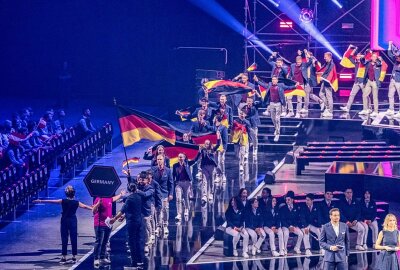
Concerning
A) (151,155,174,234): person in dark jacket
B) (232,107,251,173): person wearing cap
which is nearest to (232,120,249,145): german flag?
(232,107,251,173): person wearing cap

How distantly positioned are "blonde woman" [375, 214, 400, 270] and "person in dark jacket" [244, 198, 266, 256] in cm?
388

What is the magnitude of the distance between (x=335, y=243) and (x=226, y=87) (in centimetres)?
1385

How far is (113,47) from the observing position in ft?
144

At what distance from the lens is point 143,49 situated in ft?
142

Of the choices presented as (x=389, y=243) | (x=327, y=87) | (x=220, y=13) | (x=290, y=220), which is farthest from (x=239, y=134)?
Answer: (x=389, y=243)

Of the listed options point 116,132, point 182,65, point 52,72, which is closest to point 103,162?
point 116,132

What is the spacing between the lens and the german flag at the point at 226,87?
109ft

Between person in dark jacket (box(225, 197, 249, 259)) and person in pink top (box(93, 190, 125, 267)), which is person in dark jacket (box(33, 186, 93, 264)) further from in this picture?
person in dark jacket (box(225, 197, 249, 259))

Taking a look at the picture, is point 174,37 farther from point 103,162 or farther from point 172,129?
point 172,129

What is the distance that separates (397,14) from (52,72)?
51.8ft

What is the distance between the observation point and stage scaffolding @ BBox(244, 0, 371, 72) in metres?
38.1

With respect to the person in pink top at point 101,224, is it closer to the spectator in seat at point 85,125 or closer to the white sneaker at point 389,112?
the spectator in seat at point 85,125

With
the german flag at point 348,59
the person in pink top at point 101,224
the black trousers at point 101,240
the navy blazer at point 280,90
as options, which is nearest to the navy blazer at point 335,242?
the person in pink top at point 101,224

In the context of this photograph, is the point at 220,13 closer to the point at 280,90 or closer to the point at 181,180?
the point at 280,90
